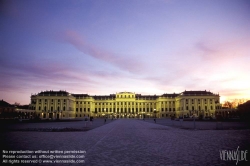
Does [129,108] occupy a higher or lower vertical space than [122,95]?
lower

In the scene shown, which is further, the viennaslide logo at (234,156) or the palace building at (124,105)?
the palace building at (124,105)

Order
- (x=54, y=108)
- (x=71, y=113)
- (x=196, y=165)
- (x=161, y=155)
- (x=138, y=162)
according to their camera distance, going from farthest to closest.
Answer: (x=71, y=113)
(x=54, y=108)
(x=161, y=155)
(x=138, y=162)
(x=196, y=165)

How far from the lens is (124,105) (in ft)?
431

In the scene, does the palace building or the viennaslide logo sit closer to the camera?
the viennaslide logo

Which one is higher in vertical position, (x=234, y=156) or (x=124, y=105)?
(x=234, y=156)

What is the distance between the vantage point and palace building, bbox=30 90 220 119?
109062mm

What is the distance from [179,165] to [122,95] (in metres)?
125

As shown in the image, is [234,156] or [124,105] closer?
[234,156]

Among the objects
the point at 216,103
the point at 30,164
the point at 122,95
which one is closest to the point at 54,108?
the point at 122,95

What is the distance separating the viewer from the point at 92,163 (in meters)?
7.86

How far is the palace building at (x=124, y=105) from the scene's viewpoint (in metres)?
109

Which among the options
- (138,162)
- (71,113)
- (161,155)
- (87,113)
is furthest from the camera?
(87,113)

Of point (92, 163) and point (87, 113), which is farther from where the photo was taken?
point (87, 113)

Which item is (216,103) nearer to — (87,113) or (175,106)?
(175,106)
